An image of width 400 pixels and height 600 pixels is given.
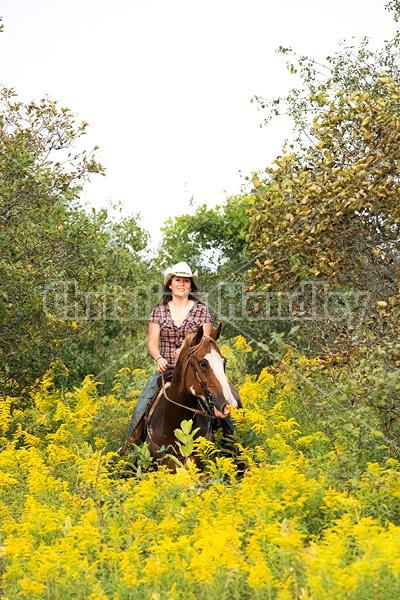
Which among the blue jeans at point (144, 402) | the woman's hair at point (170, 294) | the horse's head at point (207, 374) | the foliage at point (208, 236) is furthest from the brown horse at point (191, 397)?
the foliage at point (208, 236)

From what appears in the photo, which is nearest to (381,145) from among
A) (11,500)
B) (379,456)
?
(379,456)

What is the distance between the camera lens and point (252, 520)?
9609 millimetres

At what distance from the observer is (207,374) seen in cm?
1209

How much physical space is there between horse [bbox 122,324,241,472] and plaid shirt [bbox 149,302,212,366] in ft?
4.05

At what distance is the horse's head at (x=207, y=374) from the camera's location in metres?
12.0

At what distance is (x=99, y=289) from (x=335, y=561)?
1272cm

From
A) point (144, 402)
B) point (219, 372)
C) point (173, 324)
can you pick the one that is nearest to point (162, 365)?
point (144, 402)

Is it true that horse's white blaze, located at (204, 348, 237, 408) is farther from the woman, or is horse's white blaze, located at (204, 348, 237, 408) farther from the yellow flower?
the yellow flower

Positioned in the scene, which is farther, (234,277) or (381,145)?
(234,277)

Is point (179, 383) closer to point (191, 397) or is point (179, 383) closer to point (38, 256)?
point (191, 397)

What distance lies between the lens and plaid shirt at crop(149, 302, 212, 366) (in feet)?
46.9

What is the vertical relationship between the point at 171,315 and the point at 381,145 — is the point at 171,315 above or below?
below

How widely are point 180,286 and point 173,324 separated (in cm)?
53

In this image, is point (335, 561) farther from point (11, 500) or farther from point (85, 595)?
point (11, 500)
